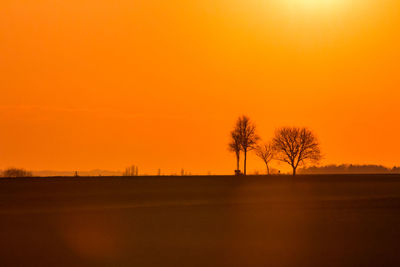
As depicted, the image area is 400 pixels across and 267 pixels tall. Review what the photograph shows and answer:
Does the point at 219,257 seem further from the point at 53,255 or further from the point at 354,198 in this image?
the point at 354,198

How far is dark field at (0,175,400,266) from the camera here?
19.2 meters

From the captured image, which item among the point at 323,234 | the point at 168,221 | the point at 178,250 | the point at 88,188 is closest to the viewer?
the point at 178,250

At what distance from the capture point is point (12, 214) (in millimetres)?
31797

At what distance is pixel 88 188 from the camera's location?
5353 centimetres

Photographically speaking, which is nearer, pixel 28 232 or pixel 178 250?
pixel 178 250

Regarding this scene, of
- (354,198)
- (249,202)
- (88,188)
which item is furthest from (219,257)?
(88,188)

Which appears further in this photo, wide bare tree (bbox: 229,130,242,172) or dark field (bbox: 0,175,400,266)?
wide bare tree (bbox: 229,130,242,172)

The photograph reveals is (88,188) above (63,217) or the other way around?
above

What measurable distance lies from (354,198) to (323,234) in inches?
786

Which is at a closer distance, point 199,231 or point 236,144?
point 199,231

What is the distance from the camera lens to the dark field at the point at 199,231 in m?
19.2

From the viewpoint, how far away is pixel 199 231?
25.0 meters

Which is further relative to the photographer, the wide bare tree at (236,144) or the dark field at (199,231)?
the wide bare tree at (236,144)

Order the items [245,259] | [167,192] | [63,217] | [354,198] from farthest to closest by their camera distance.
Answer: [167,192]
[354,198]
[63,217]
[245,259]
